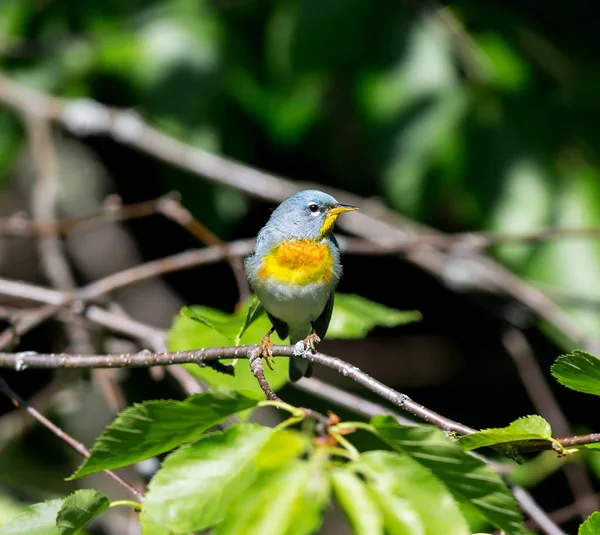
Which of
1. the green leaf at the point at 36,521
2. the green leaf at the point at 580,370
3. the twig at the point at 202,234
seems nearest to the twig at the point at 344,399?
the twig at the point at 202,234

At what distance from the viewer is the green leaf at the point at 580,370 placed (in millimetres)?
1408

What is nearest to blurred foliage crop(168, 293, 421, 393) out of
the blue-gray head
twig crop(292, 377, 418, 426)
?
twig crop(292, 377, 418, 426)

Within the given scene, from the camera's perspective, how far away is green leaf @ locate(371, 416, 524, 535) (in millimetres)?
1261

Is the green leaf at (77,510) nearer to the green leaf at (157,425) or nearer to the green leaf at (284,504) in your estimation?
the green leaf at (157,425)

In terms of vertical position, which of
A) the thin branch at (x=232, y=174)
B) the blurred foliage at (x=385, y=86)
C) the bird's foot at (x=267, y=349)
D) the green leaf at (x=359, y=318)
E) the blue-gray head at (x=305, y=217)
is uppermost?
the blurred foliage at (x=385, y=86)

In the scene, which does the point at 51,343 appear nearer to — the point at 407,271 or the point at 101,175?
the point at 101,175

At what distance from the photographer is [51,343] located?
4742 mm

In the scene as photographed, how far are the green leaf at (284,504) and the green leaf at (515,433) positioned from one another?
0.32m

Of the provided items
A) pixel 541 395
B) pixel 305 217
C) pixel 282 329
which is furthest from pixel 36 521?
pixel 541 395

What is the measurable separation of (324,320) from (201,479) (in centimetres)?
133

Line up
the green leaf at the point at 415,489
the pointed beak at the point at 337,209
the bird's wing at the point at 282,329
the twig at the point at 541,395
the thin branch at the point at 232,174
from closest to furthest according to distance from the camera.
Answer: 1. the green leaf at the point at 415,489
2. the bird's wing at the point at 282,329
3. the pointed beak at the point at 337,209
4. the thin branch at the point at 232,174
5. the twig at the point at 541,395

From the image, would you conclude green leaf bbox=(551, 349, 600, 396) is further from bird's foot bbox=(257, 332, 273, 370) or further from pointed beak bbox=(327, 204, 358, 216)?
pointed beak bbox=(327, 204, 358, 216)

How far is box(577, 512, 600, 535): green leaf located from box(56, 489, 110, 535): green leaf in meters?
0.80

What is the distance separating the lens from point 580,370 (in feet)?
4.66
